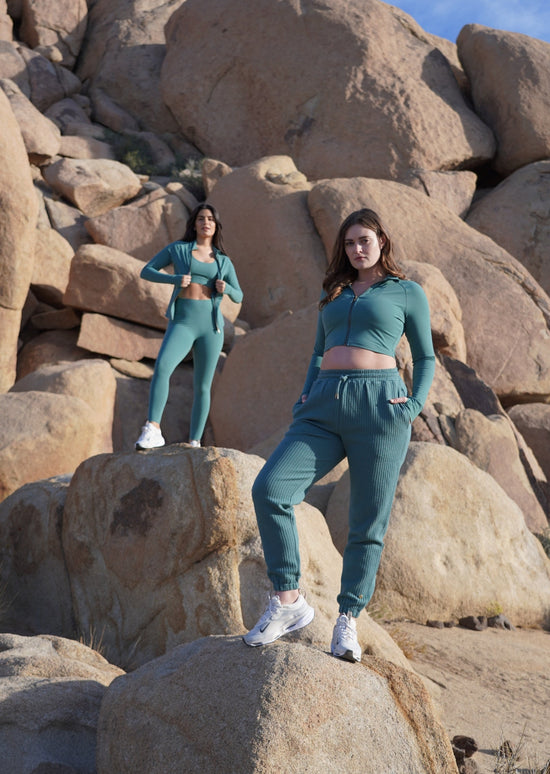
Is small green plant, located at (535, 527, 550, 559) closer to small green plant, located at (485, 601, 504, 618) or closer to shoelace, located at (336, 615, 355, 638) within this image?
small green plant, located at (485, 601, 504, 618)

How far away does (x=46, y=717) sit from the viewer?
3.62 meters

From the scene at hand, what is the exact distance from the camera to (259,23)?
731 inches

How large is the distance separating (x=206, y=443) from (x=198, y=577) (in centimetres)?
667

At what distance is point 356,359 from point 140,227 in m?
12.8

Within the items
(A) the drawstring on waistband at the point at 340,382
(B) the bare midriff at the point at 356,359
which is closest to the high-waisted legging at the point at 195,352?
(B) the bare midriff at the point at 356,359

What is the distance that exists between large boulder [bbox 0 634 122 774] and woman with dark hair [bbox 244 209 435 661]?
38.5 inches

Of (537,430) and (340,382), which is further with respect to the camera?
(537,430)

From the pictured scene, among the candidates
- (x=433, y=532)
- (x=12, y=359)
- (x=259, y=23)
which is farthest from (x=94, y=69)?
(x=433, y=532)

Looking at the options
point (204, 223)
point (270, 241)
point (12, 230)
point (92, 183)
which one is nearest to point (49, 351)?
point (12, 230)

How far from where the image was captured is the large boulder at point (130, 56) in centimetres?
2078

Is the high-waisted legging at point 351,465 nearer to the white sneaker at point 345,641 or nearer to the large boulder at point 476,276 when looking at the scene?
the white sneaker at point 345,641

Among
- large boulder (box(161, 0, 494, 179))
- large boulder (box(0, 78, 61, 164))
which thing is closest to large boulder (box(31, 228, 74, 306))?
large boulder (box(0, 78, 61, 164))

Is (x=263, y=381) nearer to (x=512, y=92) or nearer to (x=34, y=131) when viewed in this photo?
(x=34, y=131)

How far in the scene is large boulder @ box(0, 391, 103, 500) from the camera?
8.27 metres
